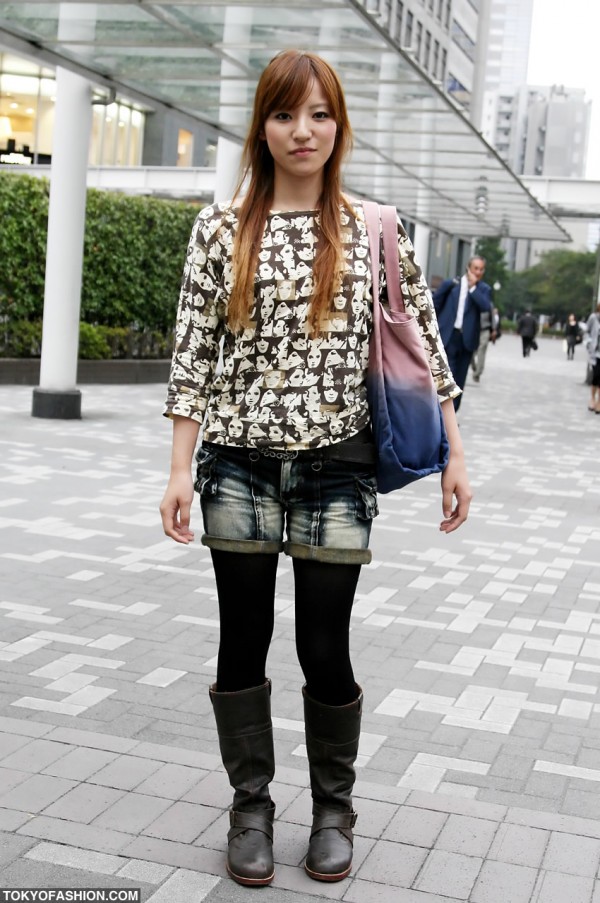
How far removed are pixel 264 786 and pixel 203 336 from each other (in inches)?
45.2

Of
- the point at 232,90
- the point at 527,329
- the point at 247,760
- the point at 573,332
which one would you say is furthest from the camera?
the point at 573,332

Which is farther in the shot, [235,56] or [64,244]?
[64,244]

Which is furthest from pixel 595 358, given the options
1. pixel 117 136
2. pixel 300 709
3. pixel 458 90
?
pixel 458 90

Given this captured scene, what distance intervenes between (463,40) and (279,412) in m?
91.1

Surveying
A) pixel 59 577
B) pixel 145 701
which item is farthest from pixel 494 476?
pixel 145 701

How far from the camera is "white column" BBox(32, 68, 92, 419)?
1308 centimetres

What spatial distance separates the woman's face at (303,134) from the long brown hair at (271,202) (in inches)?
0.7

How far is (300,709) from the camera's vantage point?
4652 millimetres

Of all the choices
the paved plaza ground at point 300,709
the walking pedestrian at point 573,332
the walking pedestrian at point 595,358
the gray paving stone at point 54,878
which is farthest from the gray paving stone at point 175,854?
the walking pedestrian at point 573,332

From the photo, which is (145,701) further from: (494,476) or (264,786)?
(494,476)

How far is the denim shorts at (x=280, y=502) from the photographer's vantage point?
3137mm

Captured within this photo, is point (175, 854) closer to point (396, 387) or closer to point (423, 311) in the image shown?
point (396, 387)

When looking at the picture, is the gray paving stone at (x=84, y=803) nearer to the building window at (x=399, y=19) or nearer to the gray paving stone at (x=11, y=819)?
Result: the gray paving stone at (x=11, y=819)

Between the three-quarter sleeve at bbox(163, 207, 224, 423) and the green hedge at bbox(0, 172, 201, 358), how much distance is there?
1431cm
